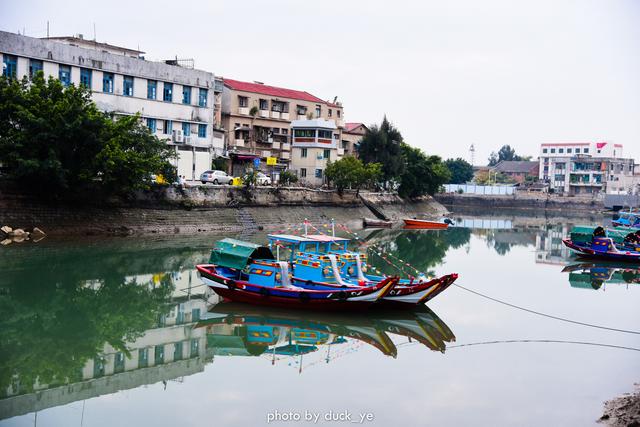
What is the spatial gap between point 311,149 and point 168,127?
15.9m

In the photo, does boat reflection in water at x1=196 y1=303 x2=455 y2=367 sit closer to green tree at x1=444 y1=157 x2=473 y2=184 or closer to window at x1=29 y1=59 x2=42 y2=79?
window at x1=29 y1=59 x2=42 y2=79

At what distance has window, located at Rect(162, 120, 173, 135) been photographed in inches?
1732

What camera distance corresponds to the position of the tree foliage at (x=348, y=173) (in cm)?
A: 5306

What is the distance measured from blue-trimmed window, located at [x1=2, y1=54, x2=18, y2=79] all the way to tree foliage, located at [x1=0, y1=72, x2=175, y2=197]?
6.59 ft

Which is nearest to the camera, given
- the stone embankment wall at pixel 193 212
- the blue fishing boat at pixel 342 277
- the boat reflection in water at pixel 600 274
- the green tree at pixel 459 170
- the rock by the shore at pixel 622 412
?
the rock by the shore at pixel 622 412

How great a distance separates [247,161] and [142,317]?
3612cm

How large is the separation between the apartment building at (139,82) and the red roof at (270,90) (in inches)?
300

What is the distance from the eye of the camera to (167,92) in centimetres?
4394

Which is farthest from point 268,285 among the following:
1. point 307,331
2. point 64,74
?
point 64,74

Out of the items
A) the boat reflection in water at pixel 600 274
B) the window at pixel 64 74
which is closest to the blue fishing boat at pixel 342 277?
the boat reflection in water at pixel 600 274

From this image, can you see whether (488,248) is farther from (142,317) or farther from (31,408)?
(31,408)

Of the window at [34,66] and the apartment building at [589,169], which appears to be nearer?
the window at [34,66]

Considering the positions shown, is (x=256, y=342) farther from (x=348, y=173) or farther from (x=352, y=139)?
(x=352, y=139)

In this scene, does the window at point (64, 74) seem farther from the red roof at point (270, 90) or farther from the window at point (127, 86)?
the red roof at point (270, 90)
